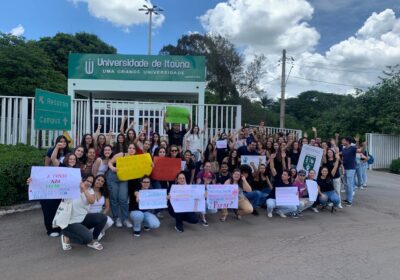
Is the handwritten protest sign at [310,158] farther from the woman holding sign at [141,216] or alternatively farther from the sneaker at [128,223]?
the sneaker at [128,223]

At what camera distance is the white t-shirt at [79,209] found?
5.68m

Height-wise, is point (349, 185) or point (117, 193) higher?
point (117, 193)

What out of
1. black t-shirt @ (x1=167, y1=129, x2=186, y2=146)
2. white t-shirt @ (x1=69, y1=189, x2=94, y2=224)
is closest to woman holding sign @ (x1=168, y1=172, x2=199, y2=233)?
white t-shirt @ (x1=69, y1=189, x2=94, y2=224)

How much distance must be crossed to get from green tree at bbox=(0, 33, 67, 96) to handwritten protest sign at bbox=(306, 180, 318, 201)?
2427cm

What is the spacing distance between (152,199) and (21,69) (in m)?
24.8

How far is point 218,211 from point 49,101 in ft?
17.0

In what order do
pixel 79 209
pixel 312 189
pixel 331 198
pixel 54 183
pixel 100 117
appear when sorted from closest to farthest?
1. pixel 79 209
2. pixel 54 183
3. pixel 312 189
4. pixel 331 198
5. pixel 100 117

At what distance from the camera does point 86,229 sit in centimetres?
565

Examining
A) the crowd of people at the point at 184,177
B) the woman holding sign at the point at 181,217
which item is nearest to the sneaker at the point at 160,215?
the crowd of people at the point at 184,177

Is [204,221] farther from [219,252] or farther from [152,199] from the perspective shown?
[219,252]

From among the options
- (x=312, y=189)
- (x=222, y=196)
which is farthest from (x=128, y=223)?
(x=312, y=189)

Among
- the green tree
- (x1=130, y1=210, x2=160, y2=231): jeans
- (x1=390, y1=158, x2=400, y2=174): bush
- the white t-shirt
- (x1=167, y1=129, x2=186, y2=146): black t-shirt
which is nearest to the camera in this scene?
the white t-shirt

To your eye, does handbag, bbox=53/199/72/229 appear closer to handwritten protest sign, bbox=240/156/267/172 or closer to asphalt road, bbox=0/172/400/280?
asphalt road, bbox=0/172/400/280

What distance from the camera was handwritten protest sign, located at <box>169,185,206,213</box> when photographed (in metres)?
7.02
